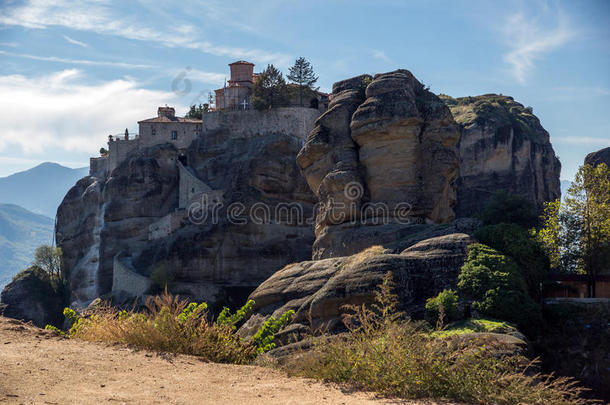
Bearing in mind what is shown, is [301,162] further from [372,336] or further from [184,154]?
[184,154]

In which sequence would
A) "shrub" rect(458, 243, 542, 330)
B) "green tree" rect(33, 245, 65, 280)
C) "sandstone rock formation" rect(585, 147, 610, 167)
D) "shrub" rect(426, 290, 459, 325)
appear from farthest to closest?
"green tree" rect(33, 245, 65, 280) < "sandstone rock formation" rect(585, 147, 610, 167) < "shrub" rect(458, 243, 542, 330) < "shrub" rect(426, 290, 459, 325)

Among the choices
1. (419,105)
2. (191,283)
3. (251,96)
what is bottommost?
(191,283)

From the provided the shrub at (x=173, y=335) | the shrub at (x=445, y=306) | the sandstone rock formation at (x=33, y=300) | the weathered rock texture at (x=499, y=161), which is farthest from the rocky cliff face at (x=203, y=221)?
the shrub at (x=173, y=335)

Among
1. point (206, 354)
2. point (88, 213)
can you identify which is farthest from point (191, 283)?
point (206, 354)

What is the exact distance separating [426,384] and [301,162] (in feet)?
82.6

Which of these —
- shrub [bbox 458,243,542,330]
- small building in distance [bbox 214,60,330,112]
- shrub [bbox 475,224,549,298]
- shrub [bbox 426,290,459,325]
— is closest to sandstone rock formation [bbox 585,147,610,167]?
small building in distance [bbox 214,60,330,112]

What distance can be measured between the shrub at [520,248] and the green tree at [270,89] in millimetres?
39012

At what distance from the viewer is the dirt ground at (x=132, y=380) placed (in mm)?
8211

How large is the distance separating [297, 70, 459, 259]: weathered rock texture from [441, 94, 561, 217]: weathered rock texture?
103 ft

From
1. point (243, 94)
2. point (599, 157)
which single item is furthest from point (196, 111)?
point (599, 157)

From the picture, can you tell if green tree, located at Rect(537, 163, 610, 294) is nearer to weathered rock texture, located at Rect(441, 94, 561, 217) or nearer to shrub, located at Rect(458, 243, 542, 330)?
shrub, located at Rect(458, 243, 542, 330)

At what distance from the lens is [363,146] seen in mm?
31781

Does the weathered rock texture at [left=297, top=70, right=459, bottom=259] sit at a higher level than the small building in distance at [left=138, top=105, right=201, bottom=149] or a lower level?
lower

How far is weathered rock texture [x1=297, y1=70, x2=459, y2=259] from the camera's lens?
30.3 metres
